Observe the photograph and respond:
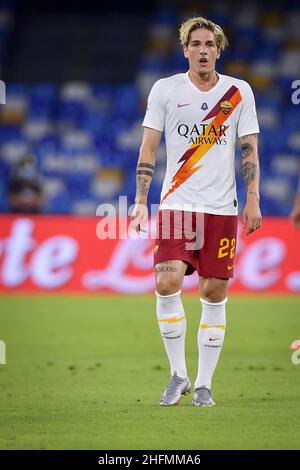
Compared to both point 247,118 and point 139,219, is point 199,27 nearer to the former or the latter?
point 247,118

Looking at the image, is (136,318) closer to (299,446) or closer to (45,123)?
(299,446)

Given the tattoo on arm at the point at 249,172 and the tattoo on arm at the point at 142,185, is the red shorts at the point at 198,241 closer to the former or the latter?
Answer: the tattoo on arm at the point at 142,185

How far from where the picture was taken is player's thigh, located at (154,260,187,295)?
6.58 metres

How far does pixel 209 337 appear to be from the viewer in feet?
22.3

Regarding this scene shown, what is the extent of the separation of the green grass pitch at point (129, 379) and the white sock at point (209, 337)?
249 millimetres

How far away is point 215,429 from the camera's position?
5770mm

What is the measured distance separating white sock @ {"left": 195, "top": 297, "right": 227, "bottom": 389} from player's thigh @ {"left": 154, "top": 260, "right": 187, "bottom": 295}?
26 cm

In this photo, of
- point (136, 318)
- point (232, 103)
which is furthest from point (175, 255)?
point (136, 318)

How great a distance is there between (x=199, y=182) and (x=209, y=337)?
3.23ft

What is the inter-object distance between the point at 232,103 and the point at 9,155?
15.8 metres

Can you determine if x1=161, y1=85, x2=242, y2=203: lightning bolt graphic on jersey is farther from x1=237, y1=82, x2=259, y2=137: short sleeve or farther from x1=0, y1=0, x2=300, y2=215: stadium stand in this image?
x1=0, y1=0, x2=300, y2=215: stadium stand

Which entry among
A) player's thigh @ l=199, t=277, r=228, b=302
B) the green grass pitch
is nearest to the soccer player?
player's thigh @ l=199, t=277, r=228, b=302

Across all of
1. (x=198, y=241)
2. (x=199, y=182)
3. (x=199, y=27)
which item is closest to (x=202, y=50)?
(x=199, y=27)
